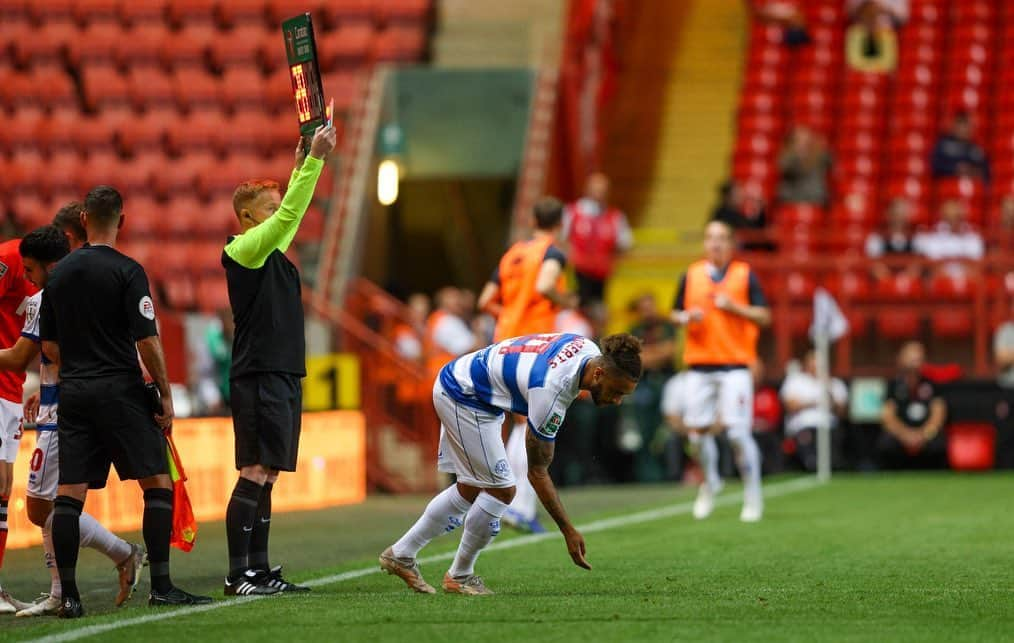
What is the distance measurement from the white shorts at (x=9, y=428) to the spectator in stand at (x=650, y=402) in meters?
11.0

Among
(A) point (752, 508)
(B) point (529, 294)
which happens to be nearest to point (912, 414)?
(A) point (752, 508)

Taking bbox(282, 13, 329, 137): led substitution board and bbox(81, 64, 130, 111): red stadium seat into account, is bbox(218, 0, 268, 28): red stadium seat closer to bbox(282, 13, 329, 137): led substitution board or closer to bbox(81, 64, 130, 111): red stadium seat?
bbox(81, 64, 130, 111): red stadium seat

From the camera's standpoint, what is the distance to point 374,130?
21.6m

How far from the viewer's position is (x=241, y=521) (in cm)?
850

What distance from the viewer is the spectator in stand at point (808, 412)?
19.4m

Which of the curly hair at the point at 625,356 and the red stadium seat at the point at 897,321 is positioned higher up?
the curly hair at the point at 625,356

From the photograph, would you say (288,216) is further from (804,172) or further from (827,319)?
(804,172)

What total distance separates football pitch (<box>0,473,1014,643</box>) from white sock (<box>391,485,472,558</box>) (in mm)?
214

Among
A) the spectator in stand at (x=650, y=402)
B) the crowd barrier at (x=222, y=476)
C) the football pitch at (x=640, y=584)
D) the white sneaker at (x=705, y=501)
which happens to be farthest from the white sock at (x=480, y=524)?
the spectator in stand at (x=650, y=402)

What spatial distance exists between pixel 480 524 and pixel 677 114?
20.3 meters

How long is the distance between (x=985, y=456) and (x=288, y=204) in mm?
12804

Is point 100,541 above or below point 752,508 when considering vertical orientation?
above

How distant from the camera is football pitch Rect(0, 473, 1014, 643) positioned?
7.09 m

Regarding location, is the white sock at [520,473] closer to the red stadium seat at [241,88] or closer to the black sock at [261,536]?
the black sock at [261,536]
